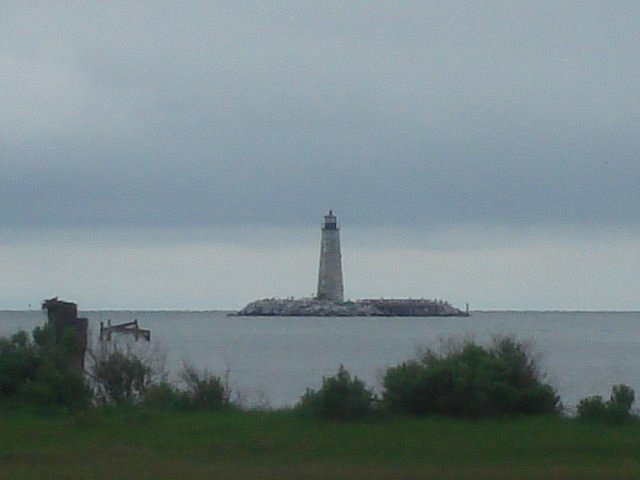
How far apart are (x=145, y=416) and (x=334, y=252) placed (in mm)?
87371

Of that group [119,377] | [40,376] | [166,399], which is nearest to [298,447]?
[166,399]

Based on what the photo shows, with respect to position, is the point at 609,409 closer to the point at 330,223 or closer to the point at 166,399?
the point at 166,399

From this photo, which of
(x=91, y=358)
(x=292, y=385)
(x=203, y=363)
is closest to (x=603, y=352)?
(x=203, y=363)

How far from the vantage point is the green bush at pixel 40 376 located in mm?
22828

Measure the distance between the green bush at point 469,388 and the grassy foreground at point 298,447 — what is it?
53 centimetres

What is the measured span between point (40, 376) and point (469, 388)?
288 inches

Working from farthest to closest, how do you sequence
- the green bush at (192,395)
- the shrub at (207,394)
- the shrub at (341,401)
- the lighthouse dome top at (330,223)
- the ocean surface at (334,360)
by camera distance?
the lighthouse dome top at (330,223)
the ocean surface at (334,360)
the shrub at (207,394)
the green bush at (192,395)
the shrub at (341,401)

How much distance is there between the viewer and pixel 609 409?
70.9 ft

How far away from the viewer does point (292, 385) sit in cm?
4556

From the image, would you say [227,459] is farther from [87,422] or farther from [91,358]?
[91,358]

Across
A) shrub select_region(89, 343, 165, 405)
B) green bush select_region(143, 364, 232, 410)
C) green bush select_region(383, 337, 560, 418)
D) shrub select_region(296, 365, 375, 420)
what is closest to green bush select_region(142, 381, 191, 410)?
green bush select_region(143, 364, 232, 410)

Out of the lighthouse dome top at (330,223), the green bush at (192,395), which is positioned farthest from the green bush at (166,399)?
the lighthouse dome top at (330,223)

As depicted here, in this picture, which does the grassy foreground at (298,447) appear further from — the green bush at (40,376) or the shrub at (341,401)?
the green bush at (40,376)

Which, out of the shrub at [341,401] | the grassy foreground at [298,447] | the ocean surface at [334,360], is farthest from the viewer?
the ocean surface at [334,360]
